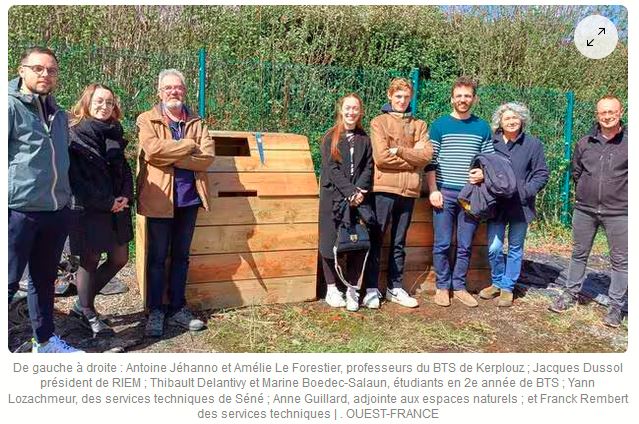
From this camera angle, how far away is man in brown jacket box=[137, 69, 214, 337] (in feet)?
12.2

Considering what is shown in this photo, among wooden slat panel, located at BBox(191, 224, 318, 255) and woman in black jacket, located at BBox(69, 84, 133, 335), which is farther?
wooden slat panel, located at BBox(191, 224, 318, 255)

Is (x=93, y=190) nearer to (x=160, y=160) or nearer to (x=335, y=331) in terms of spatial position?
Answer: (x=160, y=160)

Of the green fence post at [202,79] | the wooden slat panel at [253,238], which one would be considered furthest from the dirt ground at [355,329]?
the green fence post at [202,79]

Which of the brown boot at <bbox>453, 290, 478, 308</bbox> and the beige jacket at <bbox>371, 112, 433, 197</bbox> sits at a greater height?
the beige jacket at <bbox>371, 112, 433, 197</bbox>

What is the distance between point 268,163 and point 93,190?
1476 mm

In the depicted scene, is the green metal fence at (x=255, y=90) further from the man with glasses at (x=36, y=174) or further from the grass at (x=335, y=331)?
the man with glasses at (x=36, y=174)

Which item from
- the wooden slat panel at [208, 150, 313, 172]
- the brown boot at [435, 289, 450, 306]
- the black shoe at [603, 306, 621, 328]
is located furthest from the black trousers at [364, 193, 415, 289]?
the black shoe at [603, 306, 621, 328]

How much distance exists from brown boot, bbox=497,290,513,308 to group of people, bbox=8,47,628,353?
18 millimetres

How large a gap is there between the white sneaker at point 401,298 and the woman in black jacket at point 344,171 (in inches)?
9.8

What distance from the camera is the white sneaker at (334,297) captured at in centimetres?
450

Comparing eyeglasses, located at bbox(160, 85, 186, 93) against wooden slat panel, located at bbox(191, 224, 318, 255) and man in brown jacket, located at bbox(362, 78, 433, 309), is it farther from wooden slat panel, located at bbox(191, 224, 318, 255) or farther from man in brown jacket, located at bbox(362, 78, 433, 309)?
→ man in brown jacket, located at bbox(362, 78, 433, 309)

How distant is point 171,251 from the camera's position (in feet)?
13.1

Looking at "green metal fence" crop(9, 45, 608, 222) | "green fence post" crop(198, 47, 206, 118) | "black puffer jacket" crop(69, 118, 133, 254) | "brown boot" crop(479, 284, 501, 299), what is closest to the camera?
"black puffer jacket" crop(69, 118, 133, 254)
